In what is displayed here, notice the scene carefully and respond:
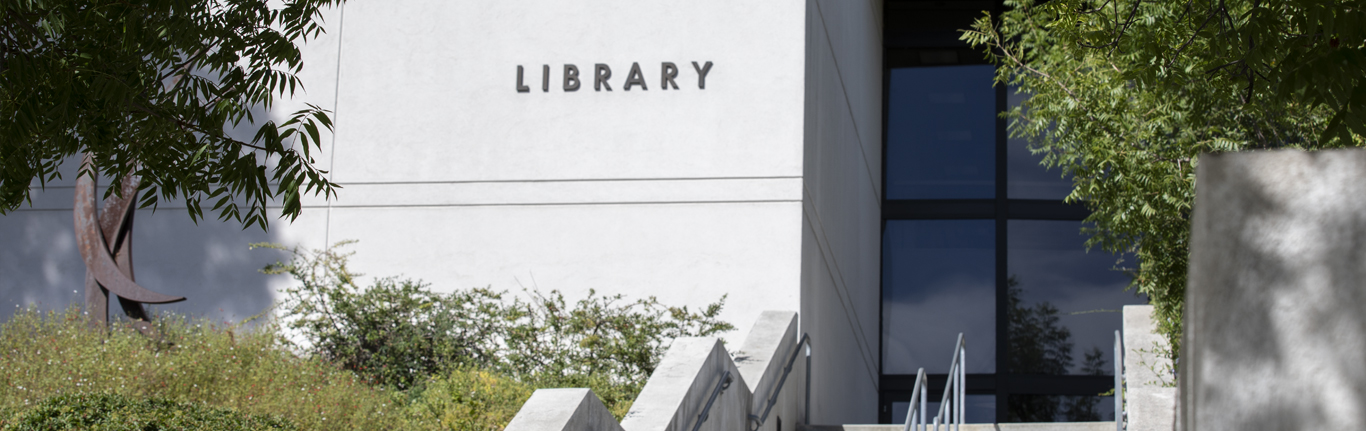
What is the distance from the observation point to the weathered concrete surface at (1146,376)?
6.78 m

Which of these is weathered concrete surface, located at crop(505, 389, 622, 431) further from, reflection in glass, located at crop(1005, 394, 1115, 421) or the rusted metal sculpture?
reflection in glass, located at crop(1005, 394, 1115, 421)

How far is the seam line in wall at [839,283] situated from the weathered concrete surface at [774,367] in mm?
1336

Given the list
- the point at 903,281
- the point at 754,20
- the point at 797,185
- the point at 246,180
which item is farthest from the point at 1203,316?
the point at 903,281

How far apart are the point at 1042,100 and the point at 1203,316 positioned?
23.3 ft

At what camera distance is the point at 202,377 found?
6.88 m

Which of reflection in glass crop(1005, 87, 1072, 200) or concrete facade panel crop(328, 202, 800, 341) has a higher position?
reflection in glass crop(1005, 87, 1072, 200)

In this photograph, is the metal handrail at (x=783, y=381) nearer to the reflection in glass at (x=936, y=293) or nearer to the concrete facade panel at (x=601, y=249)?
the concrete facade panel at (x=601, y=249)

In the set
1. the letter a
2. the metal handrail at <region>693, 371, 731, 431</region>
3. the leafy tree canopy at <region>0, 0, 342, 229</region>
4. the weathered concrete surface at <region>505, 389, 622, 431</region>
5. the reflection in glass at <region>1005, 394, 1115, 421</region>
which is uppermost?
the letter a

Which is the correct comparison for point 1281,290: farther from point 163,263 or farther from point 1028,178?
point 1028,178

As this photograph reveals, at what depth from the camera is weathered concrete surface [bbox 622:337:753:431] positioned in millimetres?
4859

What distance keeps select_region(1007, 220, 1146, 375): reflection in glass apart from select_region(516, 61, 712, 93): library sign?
9846 millimetres

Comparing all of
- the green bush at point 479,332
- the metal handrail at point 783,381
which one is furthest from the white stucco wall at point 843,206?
the green bush at point 479,332

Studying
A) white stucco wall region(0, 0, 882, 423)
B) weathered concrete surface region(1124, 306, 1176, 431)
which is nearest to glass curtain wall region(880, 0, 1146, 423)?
white stucco wall region(0, 0, 882, 423)

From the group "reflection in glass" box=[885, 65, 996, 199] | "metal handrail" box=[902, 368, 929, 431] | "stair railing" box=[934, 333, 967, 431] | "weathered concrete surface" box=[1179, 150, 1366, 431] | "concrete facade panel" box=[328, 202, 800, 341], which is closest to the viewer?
"weathered concrete surface" box=[1179, 150, 1366, 431]
